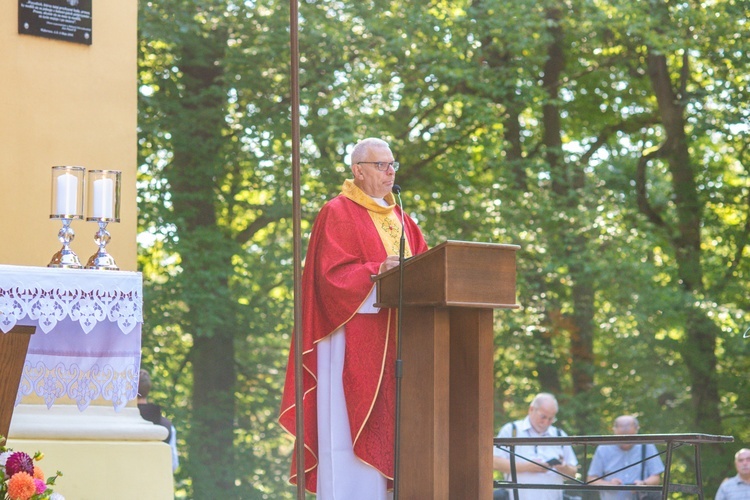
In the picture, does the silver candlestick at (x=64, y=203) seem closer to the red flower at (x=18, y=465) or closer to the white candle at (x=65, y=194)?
the white candle at (x=65, y=194)

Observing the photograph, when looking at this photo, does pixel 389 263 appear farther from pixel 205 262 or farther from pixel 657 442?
pixel 205 262

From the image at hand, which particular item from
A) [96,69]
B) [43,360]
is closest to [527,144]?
[96,69]

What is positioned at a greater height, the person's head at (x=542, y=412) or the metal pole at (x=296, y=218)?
the metal pole at (x=296, y=218)

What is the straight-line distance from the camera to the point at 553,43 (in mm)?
13539

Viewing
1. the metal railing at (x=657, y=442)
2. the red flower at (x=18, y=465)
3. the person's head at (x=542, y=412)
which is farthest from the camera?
the person's head at (x=542, y=412)

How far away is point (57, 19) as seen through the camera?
593 cm

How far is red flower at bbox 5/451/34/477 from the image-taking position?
11.9 ft

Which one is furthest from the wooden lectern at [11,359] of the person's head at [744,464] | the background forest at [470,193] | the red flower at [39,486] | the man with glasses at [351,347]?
the background forest at [470,193]

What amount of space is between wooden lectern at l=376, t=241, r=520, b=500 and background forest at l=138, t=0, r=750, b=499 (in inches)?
319

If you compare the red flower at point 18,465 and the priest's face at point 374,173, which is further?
the priest's face at point 374,173

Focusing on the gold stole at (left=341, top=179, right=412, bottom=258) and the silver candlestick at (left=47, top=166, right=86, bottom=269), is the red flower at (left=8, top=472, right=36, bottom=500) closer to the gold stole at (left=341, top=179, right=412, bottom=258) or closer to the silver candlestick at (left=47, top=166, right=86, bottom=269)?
the silver candlestick at (left=47, top=166, right=86, bottom=269)

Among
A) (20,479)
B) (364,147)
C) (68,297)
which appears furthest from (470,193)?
(20,479)

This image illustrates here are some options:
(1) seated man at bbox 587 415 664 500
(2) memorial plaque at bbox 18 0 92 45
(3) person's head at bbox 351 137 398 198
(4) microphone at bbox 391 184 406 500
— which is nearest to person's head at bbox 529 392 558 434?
(1) seated man at bbox 587 415 664 500

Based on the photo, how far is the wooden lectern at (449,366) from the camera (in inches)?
166
